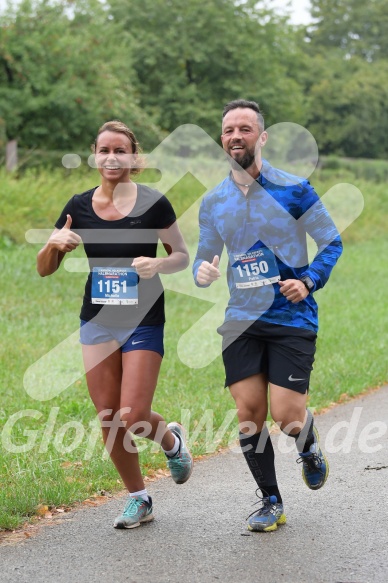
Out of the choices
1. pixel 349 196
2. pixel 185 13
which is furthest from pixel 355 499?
pixel 185 13

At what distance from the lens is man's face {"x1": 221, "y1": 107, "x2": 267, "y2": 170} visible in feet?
Result: 17.2

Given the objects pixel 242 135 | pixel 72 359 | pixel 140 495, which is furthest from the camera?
pixel 72 359

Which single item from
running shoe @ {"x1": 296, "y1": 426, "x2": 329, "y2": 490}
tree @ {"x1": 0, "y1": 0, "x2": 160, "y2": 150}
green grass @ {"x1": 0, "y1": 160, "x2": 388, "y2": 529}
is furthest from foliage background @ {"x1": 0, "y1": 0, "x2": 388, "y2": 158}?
running shoe @ {"x1": 296, "y1": 426, "x2": 329, "y2": 490}

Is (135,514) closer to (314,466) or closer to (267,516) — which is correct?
(267,516)

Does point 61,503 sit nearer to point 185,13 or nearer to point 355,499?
point 355,499

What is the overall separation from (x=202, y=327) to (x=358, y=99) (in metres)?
48.3

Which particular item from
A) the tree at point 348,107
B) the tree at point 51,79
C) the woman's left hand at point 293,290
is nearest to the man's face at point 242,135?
the woman's left hand at point 293,290

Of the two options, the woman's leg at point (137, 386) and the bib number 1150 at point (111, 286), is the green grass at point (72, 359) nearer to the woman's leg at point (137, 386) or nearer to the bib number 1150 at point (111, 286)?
the woman's leg at point (137, 386)

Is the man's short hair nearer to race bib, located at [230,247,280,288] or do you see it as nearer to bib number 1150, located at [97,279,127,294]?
race bib, located at [230,247,280,288]

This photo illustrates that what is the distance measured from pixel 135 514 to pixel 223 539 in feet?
1.81

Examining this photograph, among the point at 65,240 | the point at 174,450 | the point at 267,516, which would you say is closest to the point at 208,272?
the point at 65,240

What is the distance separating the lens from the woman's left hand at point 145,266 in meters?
5.14

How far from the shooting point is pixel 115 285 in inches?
208

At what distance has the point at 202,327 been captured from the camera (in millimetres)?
13336
